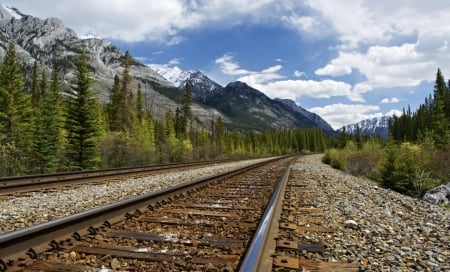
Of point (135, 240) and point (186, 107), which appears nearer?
point (135, 240)

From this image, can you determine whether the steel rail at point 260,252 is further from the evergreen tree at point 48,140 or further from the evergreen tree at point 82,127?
the evergreen tree at point 48,140

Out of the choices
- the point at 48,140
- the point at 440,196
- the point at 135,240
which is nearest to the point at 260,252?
the point at 135,240

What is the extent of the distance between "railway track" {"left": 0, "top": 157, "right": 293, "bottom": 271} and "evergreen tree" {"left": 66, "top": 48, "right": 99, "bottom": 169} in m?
20.9

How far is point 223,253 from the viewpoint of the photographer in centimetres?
334

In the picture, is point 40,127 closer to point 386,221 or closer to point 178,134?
point 386,221

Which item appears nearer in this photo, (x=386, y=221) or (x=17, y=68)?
(x=386, y=221)

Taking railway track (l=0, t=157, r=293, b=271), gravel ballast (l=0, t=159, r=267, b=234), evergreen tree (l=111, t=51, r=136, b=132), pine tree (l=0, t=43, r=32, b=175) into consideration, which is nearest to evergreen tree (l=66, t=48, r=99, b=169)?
pine tree (l=0, t=43, r=32, b=175)

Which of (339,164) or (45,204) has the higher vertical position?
(45,204)

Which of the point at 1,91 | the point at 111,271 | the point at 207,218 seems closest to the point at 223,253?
the point at 111,271

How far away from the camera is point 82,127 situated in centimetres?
2455

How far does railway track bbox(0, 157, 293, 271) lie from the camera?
2959 millimetres

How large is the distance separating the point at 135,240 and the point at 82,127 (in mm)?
22898

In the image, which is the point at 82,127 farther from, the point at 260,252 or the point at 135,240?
the point at 260,252

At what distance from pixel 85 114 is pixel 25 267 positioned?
78.1 ft
